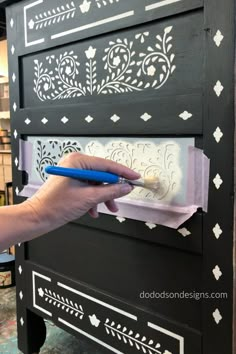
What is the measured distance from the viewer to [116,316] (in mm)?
754

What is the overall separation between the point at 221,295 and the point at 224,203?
148mm

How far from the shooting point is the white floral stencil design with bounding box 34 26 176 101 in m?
0.63

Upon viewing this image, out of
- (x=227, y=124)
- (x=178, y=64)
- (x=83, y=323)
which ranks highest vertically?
(x=178, y=64)

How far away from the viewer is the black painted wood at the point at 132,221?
0.57 m

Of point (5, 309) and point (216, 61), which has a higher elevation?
point (216, 61)

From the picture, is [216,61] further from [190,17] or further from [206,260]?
[206,260]

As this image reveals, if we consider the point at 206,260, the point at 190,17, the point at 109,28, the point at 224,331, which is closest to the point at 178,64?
the point at 190,17

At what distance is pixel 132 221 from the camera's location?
0.70m

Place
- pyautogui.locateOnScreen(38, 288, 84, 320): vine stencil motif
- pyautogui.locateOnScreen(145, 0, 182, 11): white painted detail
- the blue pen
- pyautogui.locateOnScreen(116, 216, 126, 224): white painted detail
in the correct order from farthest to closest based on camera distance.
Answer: pyautogui.locateOnScreen(38, 288, 84, 320): vine stencil motif < pyautogui.locateOnScreen(116, 216, 126, 224): white painted detail < pyautogui.locateOnScreen(145, 0, 182, 11): white painted detail < the blue pen

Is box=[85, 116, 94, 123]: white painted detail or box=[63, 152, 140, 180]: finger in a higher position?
box=[85, 116, 94, 123]: white painted detail

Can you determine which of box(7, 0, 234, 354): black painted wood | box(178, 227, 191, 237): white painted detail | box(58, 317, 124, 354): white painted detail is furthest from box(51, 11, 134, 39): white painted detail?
box(58, 317, 124, 354): white painted detail

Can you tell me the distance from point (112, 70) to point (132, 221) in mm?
289

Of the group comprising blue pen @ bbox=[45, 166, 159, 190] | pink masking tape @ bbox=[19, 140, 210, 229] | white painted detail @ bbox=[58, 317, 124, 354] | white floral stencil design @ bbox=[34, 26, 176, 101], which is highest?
white floral stencil design @ bbox=[34, 26, 176, 101]

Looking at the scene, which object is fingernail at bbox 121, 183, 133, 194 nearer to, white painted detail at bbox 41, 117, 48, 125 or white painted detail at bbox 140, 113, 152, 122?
white painted detail at bbox 140, 113, 152, 122
